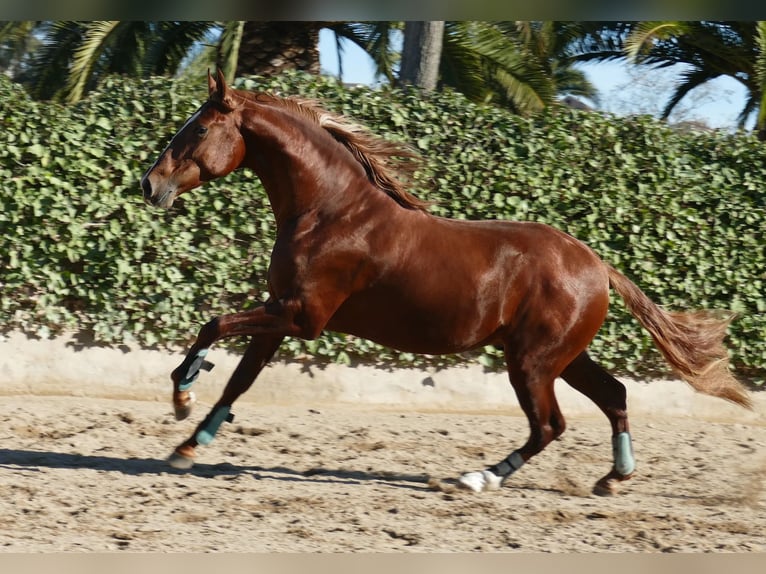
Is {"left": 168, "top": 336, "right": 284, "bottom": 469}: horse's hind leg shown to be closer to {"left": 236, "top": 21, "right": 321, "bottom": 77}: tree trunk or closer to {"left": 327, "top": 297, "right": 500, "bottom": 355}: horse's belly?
{"left": 327, "top": 297, "right": 500, "bottom": 355}: horse's belly

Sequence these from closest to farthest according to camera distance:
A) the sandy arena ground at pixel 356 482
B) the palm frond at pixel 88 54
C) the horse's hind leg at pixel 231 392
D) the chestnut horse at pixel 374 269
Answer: the sandy arena ground at pixel 356 482 → the chestnut horse at pixel 374 269 → the horse's hind leg at pixel 231 392 → the palm frond at pixel 88 54

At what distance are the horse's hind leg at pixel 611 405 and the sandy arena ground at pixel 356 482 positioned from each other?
131mm

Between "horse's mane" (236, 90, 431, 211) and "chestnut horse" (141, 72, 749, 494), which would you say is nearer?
"chestnut horse" (141, 72, 749, 494)

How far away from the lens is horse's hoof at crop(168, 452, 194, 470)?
5.43m

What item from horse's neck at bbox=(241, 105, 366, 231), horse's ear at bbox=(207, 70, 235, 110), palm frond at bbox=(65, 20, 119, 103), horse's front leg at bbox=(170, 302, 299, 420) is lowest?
horse's front leg at bbox=(170, 302, 299, 420)

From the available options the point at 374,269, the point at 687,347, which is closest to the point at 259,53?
the point at 374,269

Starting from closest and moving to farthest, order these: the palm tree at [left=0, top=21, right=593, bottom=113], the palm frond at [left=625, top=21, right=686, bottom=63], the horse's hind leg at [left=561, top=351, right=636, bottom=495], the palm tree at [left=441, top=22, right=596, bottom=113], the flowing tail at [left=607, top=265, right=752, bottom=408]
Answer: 1. the horse's hind leg at [left=561, top=351, right=636, bottom=495]
2. the flowing tail at [left=607, top=265, right=752, bottom=408]
3. the palm tree at [left=0, top=21, right=593, bottom=113]
4. the palm tree at [left=441, top=22, right=596, bottom=113]
5. the palm frond at [left=625, top=21, right=686, bottom=63]

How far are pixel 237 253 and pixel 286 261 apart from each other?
2417 mm

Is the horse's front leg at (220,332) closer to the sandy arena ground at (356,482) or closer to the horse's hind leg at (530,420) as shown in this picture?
the sandy arena ground at (356,482)

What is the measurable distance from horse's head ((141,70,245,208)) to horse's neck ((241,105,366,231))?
0.42ft

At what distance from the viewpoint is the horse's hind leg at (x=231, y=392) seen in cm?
538

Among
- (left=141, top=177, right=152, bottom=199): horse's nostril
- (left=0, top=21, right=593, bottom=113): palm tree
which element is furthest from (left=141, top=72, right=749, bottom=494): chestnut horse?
(left=0, top=21, right=593, bottom=113): palm tree

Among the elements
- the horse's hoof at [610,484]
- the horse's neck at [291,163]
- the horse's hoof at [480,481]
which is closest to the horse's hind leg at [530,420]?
the horse's hoof at [480,481]

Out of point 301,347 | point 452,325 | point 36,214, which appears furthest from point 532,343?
point 36,214
